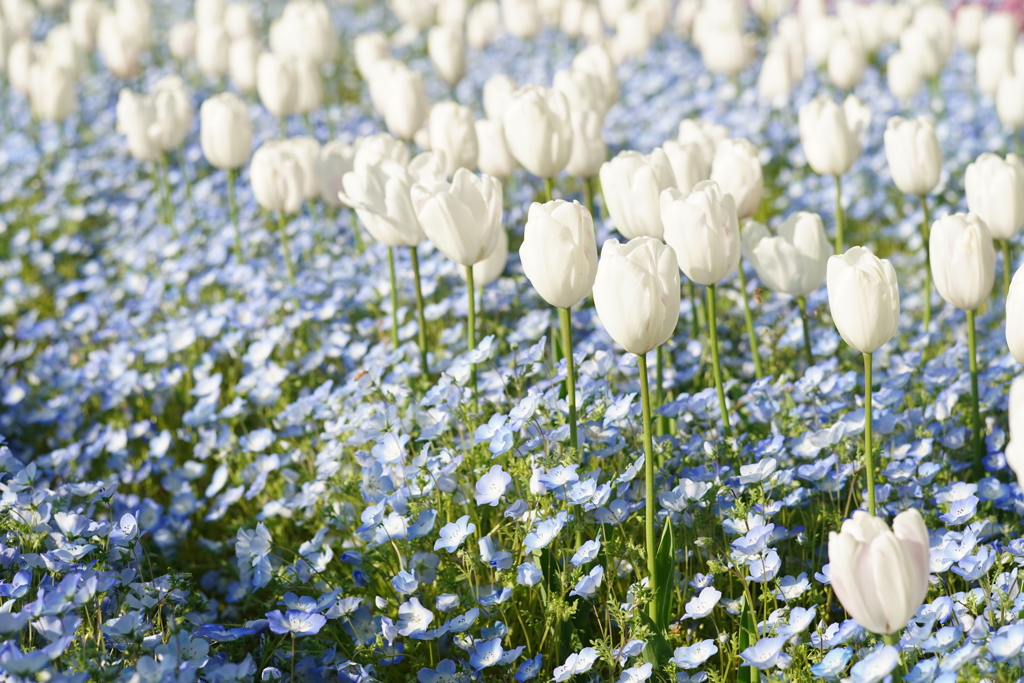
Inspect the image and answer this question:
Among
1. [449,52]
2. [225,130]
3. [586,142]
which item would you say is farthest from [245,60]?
[586,142]

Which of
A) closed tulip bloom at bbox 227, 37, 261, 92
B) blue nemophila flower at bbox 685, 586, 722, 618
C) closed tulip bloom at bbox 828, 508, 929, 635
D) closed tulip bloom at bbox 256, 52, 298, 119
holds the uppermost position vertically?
closed tulip bloom at bbox 227, 37, 261, 92

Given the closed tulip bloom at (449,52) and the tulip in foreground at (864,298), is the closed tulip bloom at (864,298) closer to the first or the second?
the tulip in foreground at (864,298)

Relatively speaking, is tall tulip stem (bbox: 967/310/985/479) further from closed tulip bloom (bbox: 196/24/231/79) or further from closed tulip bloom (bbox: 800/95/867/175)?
closed tulip bloom (bbox: 196/24/231/79)

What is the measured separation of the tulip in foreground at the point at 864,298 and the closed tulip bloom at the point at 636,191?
0.60 m

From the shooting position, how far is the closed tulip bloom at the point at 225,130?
3.64 metres

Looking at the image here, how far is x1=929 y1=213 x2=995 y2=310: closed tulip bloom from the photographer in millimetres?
1953

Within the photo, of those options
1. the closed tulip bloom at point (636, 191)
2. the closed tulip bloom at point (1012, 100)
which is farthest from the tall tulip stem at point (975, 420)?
the closed tulip bloom at point (1012, 100)

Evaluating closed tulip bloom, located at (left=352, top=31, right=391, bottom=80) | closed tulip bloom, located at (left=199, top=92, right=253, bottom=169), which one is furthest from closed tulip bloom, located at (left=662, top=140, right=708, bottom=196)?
closed tulip bloom, located at (left=352, top=31, right=391, bottom=80)

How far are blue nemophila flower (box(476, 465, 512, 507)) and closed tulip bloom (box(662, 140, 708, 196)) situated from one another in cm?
101

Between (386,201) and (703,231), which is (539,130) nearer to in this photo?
(386,201)

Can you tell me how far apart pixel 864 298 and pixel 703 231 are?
39 cm

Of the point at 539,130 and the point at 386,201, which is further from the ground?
the point at 539,130

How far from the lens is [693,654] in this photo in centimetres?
182

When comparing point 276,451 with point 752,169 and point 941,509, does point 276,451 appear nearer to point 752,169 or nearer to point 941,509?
point 752,169
